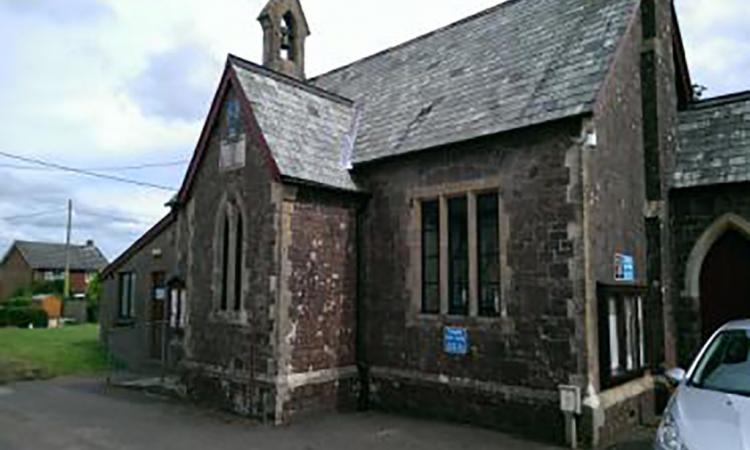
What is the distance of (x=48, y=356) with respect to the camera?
20.1 meters

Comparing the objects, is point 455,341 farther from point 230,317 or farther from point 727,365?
point 727,365

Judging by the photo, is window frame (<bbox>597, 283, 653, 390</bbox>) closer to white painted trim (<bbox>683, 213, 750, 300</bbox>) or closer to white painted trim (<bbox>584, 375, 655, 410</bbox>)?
white painted trim (<bbox>584, 375, 655, 410</bbox>)

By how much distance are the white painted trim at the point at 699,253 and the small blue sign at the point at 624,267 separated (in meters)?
1.47

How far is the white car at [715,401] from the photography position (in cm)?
484

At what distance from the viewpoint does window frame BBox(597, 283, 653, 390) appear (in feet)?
31.2

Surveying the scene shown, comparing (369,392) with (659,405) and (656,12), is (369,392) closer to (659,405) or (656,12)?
(659,405)

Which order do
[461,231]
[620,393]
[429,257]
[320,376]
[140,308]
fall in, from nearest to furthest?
[620,393]
[461,231]
[320,376]
[429,257]
[140,308]

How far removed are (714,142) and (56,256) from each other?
69.7m

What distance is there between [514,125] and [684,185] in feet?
12.9

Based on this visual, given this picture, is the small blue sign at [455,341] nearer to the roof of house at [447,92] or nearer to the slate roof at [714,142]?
the roof of house at [447,92]

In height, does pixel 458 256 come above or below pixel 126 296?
above

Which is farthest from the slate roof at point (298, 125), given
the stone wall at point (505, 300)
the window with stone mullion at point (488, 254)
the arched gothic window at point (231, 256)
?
the window with stone mullion at point (488, 254)

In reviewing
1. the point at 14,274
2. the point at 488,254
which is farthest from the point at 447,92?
the point at 14,274

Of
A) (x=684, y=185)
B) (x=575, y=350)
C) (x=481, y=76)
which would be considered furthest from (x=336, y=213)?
(x=684, y=185)
